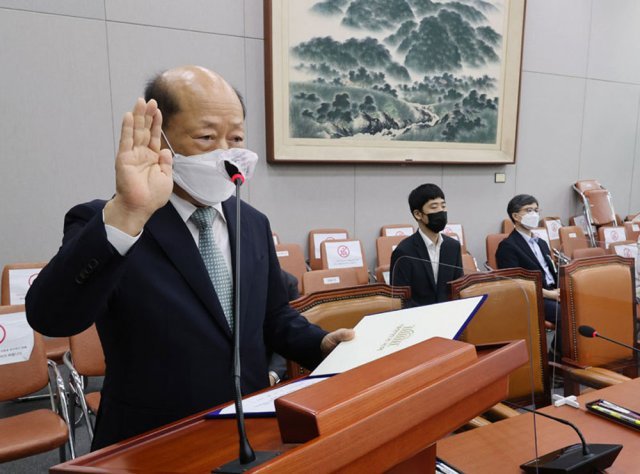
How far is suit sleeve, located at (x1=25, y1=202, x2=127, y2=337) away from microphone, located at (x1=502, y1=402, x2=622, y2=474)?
95cm

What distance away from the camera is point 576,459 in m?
0.94

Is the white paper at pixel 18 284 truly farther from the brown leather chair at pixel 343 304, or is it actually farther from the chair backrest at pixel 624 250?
the chair backrest at pixel 624 250

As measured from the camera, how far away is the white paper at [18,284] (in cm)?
285

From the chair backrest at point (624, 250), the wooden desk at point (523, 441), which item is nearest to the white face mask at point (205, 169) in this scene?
the wooden desk at point (523, 441)

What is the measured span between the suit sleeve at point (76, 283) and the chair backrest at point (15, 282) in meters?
2.60

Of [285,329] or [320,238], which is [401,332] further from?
[320,238]

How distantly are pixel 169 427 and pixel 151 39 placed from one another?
153 inches

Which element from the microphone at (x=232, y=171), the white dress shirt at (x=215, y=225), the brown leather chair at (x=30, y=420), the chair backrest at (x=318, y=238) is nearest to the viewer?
the microphone at (x=232, y=171)

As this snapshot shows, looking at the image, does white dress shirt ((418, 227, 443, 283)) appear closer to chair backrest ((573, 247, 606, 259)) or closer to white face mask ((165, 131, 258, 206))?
chair backrest ((573, 247, 606, 259))

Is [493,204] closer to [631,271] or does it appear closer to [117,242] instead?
[631,271]

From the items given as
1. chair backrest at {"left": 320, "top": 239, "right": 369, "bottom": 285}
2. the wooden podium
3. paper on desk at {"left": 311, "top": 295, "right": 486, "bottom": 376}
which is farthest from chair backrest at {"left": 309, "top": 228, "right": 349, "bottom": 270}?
the wooden podium

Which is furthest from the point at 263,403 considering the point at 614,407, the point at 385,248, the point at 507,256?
the point at 385,248

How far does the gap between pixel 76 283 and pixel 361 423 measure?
0.50 meters

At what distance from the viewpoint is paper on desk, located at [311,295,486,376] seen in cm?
68
